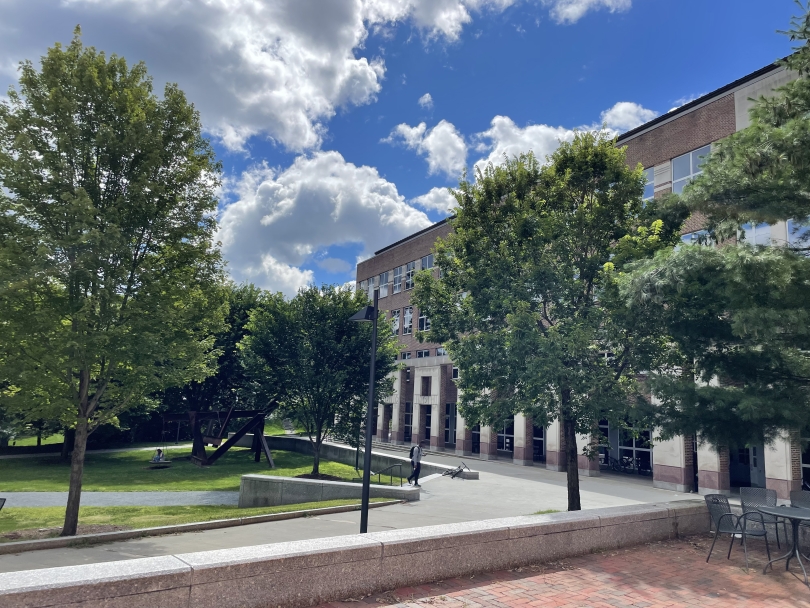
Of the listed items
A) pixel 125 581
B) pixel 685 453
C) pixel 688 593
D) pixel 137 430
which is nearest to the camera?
pixel 125 581

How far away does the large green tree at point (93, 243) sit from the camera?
39.1ft

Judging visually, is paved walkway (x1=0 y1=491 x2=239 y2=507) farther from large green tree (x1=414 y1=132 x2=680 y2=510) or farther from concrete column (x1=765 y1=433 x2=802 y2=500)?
concrete column (x1=765 y1=433 x2=802 y2=500)

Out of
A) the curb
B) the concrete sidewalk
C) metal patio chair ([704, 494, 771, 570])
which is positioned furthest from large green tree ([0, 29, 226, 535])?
metal patio chair ([704, 494, 771, 570])

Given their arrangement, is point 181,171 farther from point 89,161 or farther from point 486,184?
point 486,184

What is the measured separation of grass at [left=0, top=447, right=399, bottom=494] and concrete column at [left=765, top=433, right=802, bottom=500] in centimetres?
1468

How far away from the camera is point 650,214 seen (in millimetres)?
13953

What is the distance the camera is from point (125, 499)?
1945cm

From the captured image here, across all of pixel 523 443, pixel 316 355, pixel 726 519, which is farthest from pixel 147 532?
pixel 523 443

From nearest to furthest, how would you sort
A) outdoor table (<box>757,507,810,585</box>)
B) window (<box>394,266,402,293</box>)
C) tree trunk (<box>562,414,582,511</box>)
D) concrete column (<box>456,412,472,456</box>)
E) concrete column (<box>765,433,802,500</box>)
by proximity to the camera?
outdoor table (<box>757,507,810,585</box>) → tree trunk (<box>562,414,582,511</box>) → concrete column (<box>765,433,802,500</box>) → concrete column (<box>456,412,472,456</box>) → window (<box>394,266,402,293</box>)

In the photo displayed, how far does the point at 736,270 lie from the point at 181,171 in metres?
12.3

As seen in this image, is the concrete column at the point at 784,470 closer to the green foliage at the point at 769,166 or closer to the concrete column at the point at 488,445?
the green foliage at the point at 769,166

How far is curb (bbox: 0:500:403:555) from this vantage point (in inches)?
454

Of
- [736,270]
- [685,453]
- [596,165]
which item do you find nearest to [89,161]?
[596,165]

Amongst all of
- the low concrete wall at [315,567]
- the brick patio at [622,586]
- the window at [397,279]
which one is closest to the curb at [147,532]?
the low concrete wall at [315,567]
